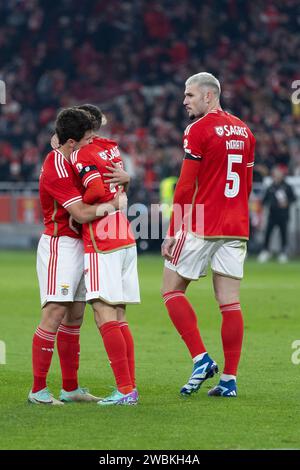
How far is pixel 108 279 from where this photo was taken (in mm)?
7543

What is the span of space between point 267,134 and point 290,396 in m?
21.6

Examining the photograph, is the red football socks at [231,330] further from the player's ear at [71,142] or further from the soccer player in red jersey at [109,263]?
the player's ear at [71,142]

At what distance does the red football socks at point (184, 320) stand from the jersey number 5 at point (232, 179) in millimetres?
831

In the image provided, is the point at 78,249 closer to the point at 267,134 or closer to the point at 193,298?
the point at 193,298

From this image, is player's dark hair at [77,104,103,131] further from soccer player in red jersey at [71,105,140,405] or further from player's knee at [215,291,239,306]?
player's knee at [215,291,239,306]

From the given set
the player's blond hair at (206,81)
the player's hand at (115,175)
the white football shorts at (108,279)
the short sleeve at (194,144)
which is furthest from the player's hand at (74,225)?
the player's blond hair at (206,81)

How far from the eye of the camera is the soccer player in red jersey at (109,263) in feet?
24.7

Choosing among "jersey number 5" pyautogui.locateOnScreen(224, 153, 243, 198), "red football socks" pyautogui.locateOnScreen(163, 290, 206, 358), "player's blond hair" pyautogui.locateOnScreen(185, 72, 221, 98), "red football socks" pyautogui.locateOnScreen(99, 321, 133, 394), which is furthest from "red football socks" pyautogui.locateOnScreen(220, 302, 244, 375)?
"player's blond hair" pyautogui.locateOnScreen(185, 72, 221, 98)

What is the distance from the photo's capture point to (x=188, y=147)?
8094mm

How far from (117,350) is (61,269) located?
0.68 meters

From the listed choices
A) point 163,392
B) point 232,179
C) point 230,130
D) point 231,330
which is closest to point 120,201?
point 232,179

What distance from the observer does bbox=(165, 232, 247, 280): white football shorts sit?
824cm

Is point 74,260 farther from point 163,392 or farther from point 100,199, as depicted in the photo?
point 163,392

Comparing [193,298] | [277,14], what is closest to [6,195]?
[277,14]
